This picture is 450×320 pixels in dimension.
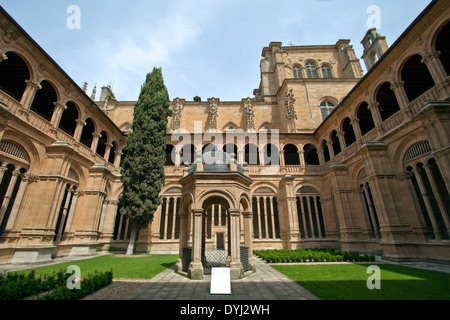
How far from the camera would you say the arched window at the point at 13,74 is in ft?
41.5

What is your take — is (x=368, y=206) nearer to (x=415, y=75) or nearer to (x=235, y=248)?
(x=415, y=75)

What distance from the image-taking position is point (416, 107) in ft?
39.3

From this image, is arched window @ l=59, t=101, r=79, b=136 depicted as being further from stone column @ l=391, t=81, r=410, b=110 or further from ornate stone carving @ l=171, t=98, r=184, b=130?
stone column @ l=391, t=81, r=410, b=110

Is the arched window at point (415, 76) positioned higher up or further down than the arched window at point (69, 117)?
higher up

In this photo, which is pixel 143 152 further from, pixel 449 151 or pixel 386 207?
pixel 449 151

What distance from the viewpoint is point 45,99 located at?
16.0 meters

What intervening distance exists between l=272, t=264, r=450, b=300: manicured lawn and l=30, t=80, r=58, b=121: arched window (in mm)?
19181

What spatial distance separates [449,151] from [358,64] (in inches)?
1028

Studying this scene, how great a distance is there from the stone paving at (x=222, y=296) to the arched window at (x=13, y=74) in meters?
16.0

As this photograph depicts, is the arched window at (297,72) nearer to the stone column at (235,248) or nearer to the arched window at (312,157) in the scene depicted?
the arched window at (312,157)

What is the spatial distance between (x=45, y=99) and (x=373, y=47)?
124 ft

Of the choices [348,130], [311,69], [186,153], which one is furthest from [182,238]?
[311,69]

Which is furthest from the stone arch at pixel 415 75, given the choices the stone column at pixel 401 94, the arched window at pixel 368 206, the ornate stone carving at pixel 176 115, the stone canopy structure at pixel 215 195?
the ornate stone carving at pixel 176 115
